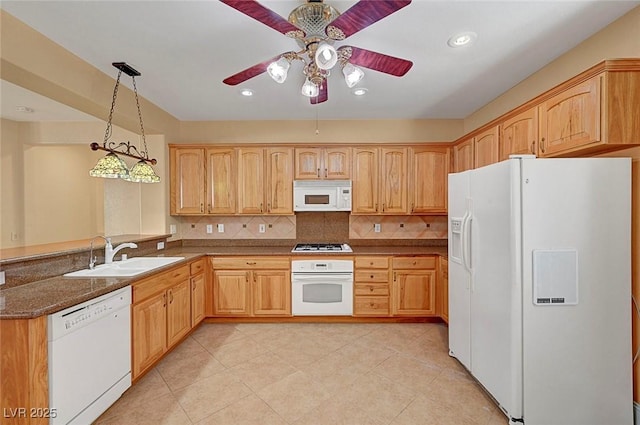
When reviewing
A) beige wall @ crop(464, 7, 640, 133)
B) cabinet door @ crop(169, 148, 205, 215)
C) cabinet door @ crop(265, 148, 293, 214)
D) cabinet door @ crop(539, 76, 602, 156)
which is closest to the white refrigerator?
cabinet door @ crop(539, 76, 602, 156)

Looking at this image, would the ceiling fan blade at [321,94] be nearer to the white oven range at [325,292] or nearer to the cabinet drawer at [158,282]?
the white oven range at [325,292]

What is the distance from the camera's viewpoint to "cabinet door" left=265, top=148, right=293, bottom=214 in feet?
11.8

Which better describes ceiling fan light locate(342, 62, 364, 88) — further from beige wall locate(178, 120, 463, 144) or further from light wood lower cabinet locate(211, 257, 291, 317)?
light wood lower cabinet locate(211, 257, 291, 317)

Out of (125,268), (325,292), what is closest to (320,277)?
(325,292)

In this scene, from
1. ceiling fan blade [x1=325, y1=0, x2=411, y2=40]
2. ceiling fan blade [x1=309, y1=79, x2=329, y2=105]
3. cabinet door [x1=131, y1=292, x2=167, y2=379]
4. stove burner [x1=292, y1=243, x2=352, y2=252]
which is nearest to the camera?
ceiling fan blade [x1=325, y1=0, x2=411, y2=40]

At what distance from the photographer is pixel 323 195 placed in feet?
11.6

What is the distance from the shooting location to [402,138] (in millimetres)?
3826

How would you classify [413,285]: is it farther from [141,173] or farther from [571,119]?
[141,173]

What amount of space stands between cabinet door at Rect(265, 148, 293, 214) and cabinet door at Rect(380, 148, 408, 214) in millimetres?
1197

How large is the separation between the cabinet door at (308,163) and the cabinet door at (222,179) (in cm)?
85

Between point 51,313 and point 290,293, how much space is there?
218 centimetres

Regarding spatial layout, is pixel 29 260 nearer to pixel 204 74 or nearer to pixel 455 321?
pixel 204 74

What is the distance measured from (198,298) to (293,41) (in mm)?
2761

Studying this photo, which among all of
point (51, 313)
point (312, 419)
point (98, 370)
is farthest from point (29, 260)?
point (312, 419)
